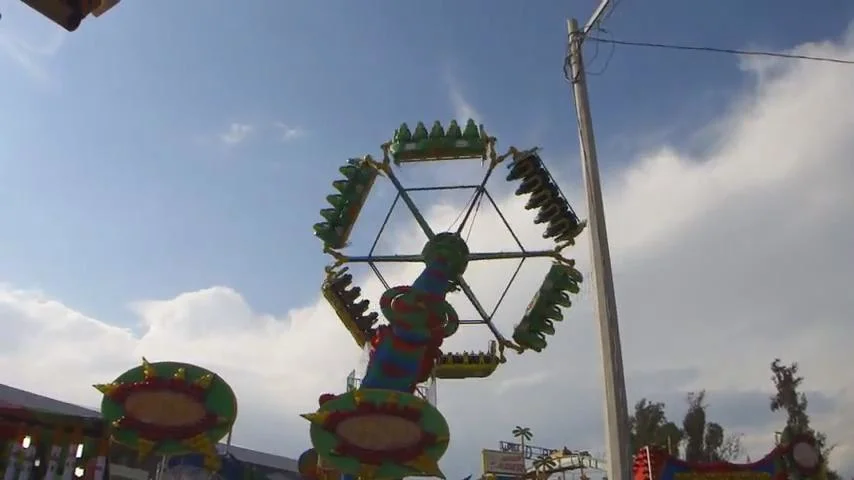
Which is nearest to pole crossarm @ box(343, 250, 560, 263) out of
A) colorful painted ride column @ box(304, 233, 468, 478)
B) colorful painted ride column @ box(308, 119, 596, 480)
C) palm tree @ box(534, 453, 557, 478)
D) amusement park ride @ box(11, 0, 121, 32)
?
colorful painted ride column @ box(308, 119, 596, 480)

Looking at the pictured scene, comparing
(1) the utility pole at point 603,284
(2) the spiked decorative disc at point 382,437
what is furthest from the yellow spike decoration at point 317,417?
(1) the utility pole at point 603,284

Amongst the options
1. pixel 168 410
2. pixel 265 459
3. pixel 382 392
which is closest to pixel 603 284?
pixel 382 392

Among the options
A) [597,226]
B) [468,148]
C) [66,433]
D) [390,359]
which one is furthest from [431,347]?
[66,433]

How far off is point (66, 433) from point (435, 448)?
6248 mm

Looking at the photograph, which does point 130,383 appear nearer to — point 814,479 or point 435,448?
point 435,448

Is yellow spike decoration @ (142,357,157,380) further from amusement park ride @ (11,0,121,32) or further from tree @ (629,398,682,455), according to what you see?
tree @ (629,398,682,455)

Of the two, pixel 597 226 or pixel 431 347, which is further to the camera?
pixel 431 347

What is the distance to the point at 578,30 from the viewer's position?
37.6 ft

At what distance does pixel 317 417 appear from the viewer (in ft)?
42.2

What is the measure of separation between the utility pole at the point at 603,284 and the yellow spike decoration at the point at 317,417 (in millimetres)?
5656

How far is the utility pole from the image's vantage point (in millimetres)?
8641

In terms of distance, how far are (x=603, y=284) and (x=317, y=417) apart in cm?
593

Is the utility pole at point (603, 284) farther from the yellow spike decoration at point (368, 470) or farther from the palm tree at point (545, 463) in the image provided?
the palm tree at point (545, 463)

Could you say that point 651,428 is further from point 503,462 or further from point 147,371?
point 147,371
